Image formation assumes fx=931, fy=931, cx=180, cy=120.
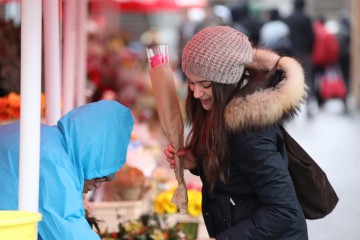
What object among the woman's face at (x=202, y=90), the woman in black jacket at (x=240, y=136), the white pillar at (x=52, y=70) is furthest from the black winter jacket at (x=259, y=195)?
the white pillar at (x=52, y=70)

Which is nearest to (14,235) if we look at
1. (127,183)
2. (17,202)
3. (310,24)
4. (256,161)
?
(17,202)

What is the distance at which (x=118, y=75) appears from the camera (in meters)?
12.0

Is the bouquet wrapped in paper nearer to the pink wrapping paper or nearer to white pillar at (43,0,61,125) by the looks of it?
the pink wrapping paper

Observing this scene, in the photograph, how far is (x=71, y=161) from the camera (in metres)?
3.71

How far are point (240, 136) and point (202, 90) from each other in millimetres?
240

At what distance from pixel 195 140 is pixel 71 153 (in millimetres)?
505

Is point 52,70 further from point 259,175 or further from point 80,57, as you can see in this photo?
point 80,57

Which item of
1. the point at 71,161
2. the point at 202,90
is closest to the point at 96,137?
the point at 71,161

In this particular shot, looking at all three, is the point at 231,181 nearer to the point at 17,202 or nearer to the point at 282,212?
the point at 282,212

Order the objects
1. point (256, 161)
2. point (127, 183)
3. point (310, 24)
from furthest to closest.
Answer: point (310, 24) < point (127, 183) < point (256, 161)

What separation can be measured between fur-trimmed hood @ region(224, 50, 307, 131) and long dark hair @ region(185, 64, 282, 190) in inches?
1.3

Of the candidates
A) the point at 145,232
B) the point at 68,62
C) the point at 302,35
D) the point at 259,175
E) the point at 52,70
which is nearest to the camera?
the point at 259,175

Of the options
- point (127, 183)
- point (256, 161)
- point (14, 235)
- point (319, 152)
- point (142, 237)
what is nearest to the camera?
point (14, 235)

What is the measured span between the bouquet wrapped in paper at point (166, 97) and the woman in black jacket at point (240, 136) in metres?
0.15
